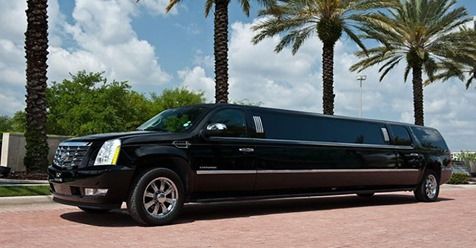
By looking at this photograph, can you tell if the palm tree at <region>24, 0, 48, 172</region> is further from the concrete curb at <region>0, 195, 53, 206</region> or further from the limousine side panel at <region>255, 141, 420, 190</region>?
the limousine side panel at <region>255, 141, 420, 190</region>

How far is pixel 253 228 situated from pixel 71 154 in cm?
311

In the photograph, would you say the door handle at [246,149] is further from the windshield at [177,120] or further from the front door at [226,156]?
the windshield at [177,120]

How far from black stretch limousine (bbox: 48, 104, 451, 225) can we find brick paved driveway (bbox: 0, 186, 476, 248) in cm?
44

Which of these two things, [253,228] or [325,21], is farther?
[325,21]

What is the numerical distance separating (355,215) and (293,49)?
20394 millimetres

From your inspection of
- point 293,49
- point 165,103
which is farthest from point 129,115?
point 293,49

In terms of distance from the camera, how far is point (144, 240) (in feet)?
24.7

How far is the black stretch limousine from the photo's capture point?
8672 millimetres

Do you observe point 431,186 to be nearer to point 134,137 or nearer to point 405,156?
point 405,156

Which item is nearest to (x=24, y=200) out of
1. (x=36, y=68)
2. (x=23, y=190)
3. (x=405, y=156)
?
(x=23, y=190)

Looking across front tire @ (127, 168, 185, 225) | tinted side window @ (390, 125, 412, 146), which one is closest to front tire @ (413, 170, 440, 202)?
tinted side window @ (390, 125, 412, 146)

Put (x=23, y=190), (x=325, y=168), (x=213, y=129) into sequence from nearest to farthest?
(x=213, y=129), (x=325, y=168), (x=23, y=190)

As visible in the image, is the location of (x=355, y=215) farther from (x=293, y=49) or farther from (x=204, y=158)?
(x=293, y=49)

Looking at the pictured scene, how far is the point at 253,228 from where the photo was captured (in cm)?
879
